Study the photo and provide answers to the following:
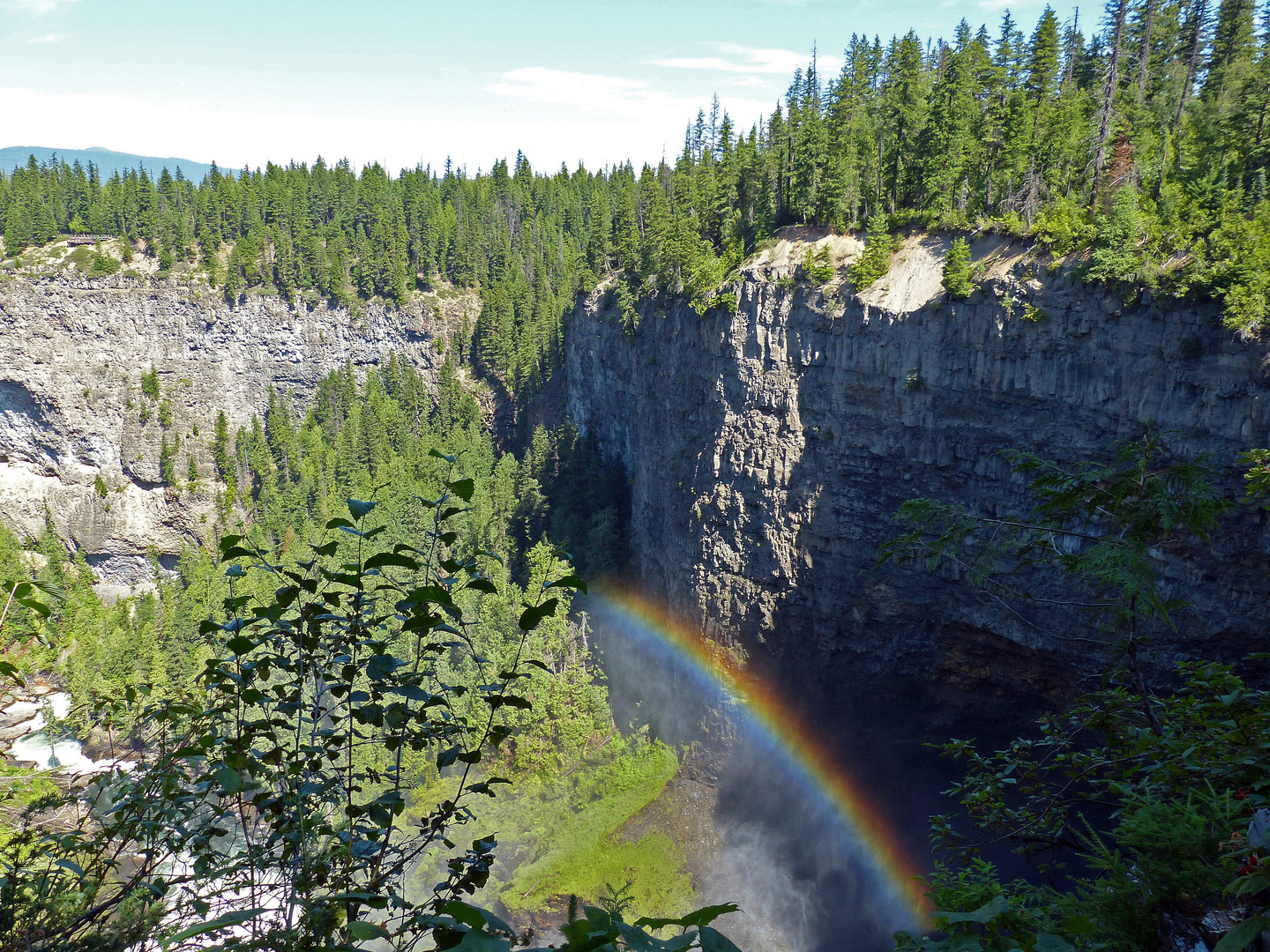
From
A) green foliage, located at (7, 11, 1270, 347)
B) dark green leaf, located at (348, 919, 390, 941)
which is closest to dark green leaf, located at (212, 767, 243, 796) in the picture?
dark green leaf, located at (348, 919, 390, 941)

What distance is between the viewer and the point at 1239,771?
189 inches

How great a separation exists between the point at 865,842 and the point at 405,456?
181 feet

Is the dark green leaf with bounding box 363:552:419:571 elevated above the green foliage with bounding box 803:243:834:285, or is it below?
below

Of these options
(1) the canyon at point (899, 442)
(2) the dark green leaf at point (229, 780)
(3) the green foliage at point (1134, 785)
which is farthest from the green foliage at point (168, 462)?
(2) the dark green leaf at point (229, 780)

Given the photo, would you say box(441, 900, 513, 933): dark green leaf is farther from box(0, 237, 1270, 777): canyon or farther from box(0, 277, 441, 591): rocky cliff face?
box(0, 277, 441, 591): rocky cliff face

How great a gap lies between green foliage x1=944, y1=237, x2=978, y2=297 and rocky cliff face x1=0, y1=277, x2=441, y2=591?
8111 cm

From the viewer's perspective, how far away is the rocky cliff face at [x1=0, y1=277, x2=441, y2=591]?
81.4 m

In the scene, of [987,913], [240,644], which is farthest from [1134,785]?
[240,644]

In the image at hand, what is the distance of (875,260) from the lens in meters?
28.8

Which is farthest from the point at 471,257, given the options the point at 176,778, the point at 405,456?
the point at 176,778

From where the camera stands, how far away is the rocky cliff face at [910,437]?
21750 mm

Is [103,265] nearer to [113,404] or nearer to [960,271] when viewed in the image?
[113,404]

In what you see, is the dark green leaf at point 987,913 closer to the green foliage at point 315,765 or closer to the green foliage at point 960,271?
the green foliage at point 315,765

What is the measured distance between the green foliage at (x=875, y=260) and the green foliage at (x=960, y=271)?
9.46ft
